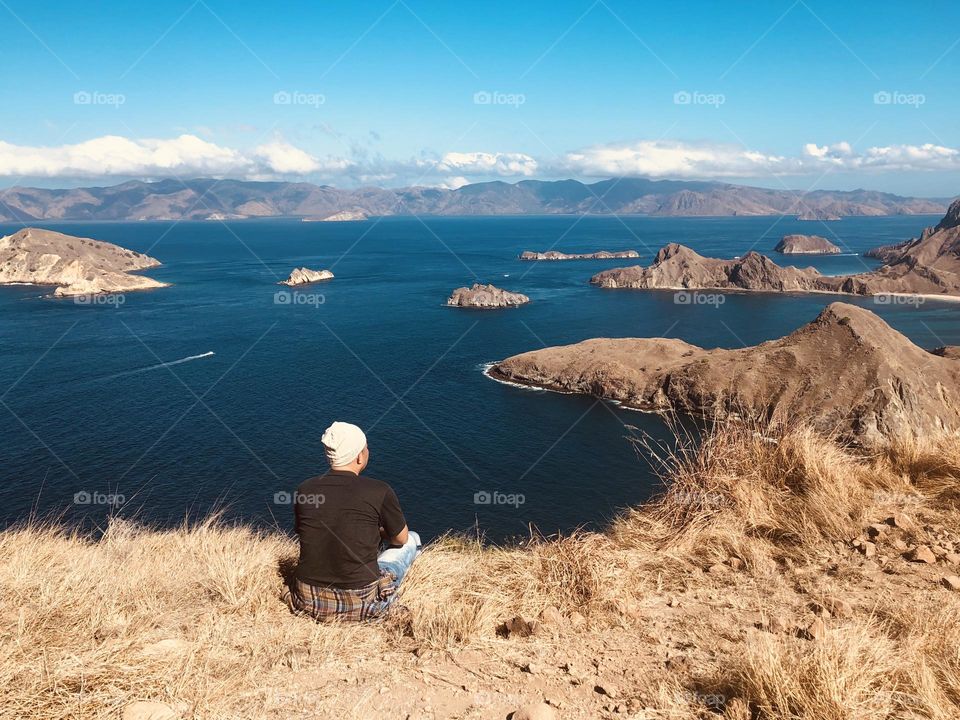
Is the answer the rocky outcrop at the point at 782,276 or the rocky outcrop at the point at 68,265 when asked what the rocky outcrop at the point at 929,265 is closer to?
the rocky outcrop at the point at 782,276

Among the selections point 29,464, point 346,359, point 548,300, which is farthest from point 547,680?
point 548,300

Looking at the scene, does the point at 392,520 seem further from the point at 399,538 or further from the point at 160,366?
the point at 160,366

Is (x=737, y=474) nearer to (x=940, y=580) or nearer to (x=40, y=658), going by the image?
(x=940, y=580)

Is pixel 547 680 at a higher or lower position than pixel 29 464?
higher

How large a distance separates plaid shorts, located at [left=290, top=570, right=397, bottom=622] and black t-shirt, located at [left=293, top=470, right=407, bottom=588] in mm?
68

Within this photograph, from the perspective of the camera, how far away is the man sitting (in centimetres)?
635

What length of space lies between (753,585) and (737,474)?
2.48 m

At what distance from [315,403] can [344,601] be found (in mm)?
55149

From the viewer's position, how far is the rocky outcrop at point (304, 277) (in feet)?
465

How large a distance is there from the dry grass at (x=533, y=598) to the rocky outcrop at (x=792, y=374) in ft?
113

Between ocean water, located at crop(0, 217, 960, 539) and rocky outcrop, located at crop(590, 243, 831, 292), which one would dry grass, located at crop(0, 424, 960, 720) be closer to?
ocean water, located at crop(0, 217, 960, 539)

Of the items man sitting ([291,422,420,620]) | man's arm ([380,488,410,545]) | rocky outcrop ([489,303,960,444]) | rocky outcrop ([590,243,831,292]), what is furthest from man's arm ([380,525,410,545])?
rocky outcrop ([590,243,831,292])

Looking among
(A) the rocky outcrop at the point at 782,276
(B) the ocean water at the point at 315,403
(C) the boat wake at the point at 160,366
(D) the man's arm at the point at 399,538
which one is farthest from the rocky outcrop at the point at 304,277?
(D) the man's arm at the point at 399,538

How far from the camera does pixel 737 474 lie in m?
9.05
